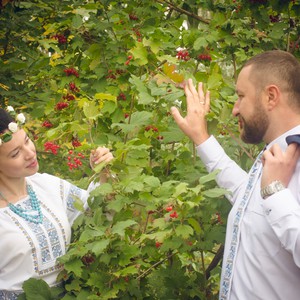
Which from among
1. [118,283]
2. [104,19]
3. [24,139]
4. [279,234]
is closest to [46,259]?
[118,283]

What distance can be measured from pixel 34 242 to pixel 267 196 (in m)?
1.13

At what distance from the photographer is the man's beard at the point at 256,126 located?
2.57 meters

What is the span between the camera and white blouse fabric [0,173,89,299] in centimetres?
287

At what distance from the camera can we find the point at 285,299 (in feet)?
7.72

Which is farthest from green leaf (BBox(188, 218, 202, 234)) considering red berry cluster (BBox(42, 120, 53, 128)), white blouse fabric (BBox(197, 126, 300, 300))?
red berry cluster (BBox(42, 120, 53, 128))

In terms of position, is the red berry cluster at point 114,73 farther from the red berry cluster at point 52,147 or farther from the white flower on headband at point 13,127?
the white flower on headband at point 13,127

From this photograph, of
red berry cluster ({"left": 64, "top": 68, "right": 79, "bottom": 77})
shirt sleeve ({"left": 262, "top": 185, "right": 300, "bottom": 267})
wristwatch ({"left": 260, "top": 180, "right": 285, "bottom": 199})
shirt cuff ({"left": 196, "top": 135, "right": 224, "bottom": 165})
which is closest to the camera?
shirt sleeve ({"left": 262, "top": 185, "right": 300, "bottom": 267})

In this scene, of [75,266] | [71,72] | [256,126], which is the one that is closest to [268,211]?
[256,126]

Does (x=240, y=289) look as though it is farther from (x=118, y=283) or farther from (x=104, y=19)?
(x=104, y=19)

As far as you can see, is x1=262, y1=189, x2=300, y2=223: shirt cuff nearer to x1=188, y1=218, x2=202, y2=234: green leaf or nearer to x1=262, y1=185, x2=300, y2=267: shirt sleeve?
x1=262, y1=185, x2=300, y2=267: shirt sleeve

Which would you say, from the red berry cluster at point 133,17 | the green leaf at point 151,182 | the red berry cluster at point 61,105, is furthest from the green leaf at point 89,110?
the red berry cluster at point 133,17

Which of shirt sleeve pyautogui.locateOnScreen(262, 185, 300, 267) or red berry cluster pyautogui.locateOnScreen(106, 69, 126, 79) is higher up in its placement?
red berry cluster pyautogui.locateOnScreen(106, 69, 126, 79)

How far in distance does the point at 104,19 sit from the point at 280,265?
2.64 metres

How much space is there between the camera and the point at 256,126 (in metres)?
2.59
